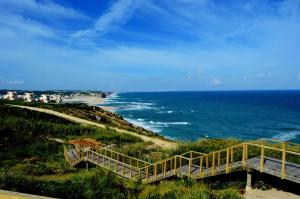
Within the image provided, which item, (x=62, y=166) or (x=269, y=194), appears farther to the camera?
(x=62, y=166)

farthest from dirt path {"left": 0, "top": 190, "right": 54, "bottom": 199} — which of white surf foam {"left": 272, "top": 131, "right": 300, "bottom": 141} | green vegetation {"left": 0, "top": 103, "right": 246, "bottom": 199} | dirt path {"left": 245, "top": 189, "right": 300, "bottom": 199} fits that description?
white surf foam {"left": 272, "top": 131, "right": 300, "bottom": 141}

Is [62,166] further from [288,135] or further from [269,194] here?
[288,135]

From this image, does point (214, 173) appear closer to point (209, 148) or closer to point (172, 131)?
point (209, 148)

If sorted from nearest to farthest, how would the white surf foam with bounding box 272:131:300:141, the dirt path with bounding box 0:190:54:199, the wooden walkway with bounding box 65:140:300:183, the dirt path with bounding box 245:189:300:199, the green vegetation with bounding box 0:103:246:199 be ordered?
the dirt path with bounding box 0:190:54:199 → the green vegetation with bounding box 0:103:246:199 → the dirt path with bounding box 245:189:300:199 → the wooden walkway with bounding box 65:140:300:183 → the white surf foam with bounding box 272:131:300:141

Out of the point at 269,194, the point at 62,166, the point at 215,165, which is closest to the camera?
the point at 269,194

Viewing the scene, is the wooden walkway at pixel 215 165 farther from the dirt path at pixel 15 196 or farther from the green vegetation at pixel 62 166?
the dirt path at pixel 15 196

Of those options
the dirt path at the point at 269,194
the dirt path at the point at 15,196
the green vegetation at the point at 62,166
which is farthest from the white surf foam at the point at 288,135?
the dirt path at the point at 15,196

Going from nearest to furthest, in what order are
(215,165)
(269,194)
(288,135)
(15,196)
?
(15,196) < (269,194) < (215,165) < (288,135)

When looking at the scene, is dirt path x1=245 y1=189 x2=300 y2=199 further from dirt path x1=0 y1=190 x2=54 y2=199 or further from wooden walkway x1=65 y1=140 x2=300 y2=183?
dirt path x1=0 y1=190 x2=54 y2=199

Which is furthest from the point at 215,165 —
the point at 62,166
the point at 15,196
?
the point at 62,166
